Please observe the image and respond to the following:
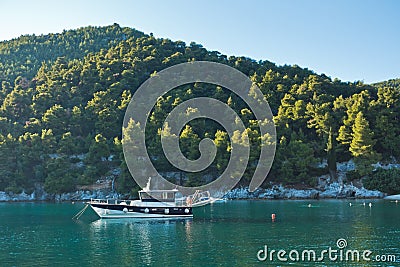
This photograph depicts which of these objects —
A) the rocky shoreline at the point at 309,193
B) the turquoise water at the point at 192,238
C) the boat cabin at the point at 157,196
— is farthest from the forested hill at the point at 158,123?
the turquoise water at the point at 192,238

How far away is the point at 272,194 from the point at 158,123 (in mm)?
22076

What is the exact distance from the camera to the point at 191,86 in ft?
279

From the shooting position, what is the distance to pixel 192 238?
27516mm

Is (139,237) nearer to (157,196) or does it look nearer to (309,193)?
(157,196)

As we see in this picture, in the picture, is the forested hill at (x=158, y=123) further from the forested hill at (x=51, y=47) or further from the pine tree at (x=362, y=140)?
the forested hill at (x=51, y=47)

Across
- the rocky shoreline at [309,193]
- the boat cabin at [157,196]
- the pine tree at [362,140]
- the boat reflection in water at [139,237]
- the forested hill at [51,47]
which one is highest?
the forested hill at [51,47]

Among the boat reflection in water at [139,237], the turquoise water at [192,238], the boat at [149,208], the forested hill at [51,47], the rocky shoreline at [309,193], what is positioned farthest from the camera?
the forested hill at [51,47]

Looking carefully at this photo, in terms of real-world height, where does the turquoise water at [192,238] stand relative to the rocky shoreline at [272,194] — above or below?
below

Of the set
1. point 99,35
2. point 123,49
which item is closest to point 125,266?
point 123,49

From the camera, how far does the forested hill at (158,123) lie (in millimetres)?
64562

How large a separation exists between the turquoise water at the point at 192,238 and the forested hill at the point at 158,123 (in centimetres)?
2466

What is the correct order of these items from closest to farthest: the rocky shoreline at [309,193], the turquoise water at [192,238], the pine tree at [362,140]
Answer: the turquoise water at [192,238] < the rocky shoreline at [309,193] < the pine tree at [362,140]

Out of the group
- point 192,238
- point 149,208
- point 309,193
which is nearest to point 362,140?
point 309,193

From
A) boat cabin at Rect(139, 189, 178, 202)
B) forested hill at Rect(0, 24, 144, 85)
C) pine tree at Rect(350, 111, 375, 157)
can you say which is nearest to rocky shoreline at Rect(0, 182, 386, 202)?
pine tree at Rect(350, 111, 375, 157)
